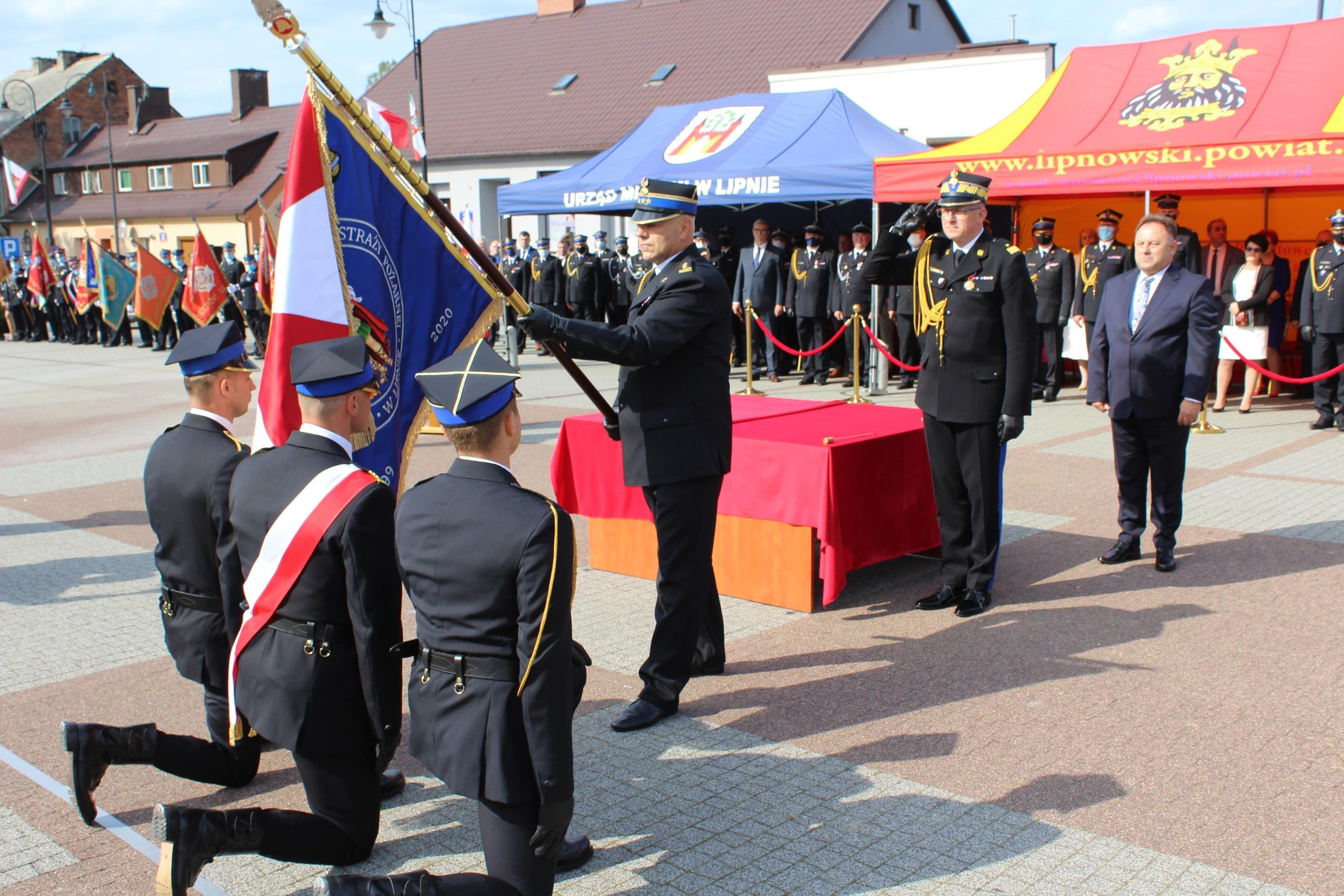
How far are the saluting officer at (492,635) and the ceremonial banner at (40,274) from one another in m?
29.5

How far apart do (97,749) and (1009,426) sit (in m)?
4.29

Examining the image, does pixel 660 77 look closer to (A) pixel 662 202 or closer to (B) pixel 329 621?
(A) pixel 662 202

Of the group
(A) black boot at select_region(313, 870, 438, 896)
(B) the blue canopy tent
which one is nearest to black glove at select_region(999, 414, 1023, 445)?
(A) black boot at select_region(313, 870, 438, 896)

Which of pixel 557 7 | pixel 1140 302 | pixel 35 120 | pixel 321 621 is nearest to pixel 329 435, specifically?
pixel 321 621

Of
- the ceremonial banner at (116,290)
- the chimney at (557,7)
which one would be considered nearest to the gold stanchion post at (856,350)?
the ceremonial banner at (116,290)

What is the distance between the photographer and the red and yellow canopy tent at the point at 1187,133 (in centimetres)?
1155

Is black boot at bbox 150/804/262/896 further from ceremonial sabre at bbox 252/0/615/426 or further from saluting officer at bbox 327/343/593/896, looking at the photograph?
ceremonial sabre at bbox 252/0/615/426

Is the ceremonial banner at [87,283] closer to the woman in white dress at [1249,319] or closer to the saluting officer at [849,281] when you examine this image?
the saluting officer at [849,281]

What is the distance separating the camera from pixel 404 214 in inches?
183

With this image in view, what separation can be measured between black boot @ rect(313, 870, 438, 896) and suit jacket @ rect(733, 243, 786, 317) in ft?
47.8

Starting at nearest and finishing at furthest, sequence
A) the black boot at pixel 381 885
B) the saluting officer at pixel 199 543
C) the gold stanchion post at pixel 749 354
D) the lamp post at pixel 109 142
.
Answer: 1. the black boot at pixel 381 885
2. the saluting officer at pixel 199 543
3. the gold stanchion post at pixel 749 354
4. the lamp post at pixel 109 142

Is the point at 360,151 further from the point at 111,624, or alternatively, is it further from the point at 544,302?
the point at 544,302

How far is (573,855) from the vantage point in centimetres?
351

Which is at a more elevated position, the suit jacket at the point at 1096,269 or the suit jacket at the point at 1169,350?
the suit jacket at the point at 1096,269
